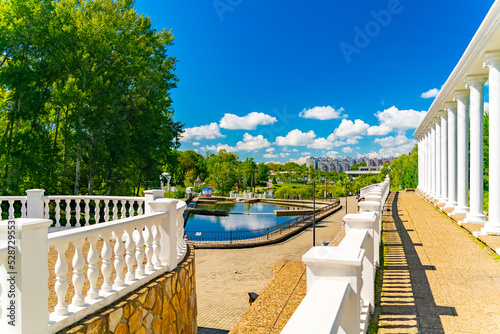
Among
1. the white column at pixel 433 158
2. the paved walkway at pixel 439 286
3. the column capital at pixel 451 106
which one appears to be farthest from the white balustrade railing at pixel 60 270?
the white column at pixel 433 158

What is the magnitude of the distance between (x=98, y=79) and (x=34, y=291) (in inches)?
749

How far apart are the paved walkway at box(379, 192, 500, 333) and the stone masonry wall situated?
2.66 meters

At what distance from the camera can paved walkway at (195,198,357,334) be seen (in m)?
11.0

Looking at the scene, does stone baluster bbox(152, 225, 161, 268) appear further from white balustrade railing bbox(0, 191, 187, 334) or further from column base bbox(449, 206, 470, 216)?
column base bbox(449, 206, 470, 216)

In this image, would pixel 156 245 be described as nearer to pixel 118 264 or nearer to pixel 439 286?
pixel 118 264

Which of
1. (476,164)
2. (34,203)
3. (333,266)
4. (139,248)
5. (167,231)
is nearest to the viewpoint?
(333,266)

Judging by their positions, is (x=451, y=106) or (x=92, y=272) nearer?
(x=92, y=272)

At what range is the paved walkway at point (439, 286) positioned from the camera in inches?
129

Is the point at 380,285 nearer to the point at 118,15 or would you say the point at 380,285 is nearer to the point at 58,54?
the point at 58,54

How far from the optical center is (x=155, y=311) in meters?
4.00

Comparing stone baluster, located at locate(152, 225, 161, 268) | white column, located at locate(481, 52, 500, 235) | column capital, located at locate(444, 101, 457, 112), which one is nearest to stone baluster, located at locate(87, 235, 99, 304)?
stone baluster, located at locate(152, 225, 161, 268)

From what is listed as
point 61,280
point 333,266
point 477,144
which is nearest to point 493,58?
point 477,144

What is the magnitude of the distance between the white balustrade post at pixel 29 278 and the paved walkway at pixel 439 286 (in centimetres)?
310

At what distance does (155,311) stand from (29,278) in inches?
74.8
